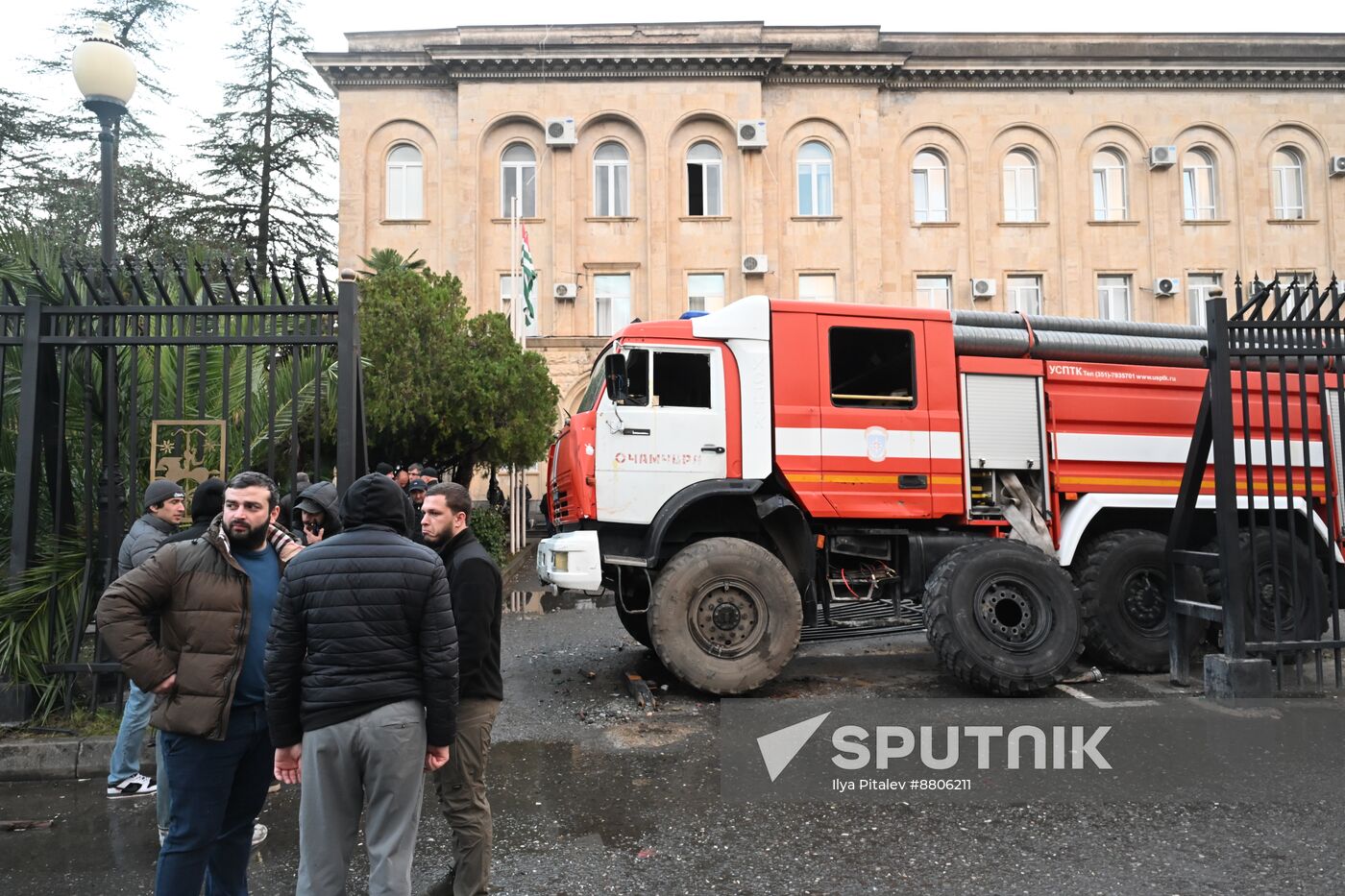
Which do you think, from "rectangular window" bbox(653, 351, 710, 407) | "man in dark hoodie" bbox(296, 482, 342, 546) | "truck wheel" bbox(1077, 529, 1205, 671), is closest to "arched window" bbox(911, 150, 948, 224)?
"truck wheel" bbox(1077, 529, 1205, 671)

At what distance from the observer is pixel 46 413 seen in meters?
6.12

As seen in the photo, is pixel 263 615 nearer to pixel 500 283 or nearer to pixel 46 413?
pixel 46 413

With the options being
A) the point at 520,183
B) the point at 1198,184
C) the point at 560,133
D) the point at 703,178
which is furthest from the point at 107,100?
the point at 1198,184

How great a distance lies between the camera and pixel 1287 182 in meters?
28.3

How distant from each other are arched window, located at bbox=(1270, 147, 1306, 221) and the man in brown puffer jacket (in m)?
33.1

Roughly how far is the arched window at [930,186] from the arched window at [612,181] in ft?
29.3

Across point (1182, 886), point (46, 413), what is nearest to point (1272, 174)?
point (1182, 886)

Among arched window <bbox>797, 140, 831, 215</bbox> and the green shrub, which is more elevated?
arched window <bbox>797, 140, 831, 215</bbox>

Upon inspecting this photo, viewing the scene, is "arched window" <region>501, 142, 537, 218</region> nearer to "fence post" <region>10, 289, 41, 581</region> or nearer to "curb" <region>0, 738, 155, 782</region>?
"fence post" <region>10, 289, 41, 581</region>

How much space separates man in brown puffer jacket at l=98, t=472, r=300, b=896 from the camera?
3.28m

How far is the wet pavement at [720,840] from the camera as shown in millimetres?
4062

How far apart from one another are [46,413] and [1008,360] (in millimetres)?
7628

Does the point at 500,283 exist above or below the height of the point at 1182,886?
above

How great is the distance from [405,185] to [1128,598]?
24.6m
